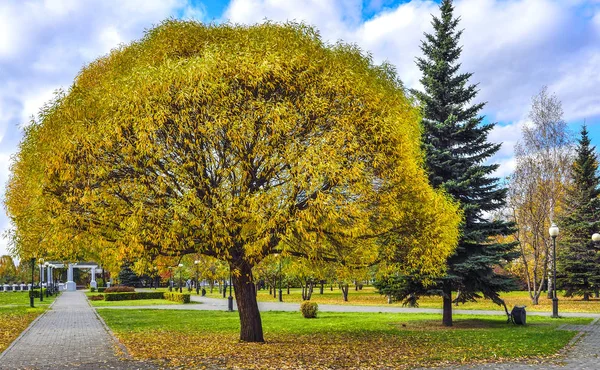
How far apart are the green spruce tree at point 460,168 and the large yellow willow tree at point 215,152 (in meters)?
7.15

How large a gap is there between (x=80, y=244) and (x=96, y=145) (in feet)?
8.59

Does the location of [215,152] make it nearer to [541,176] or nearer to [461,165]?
[461,165]

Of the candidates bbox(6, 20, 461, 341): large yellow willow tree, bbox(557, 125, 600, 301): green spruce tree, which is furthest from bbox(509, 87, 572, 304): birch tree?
bbox(6, 20, 461, 341): large yellow willow tree

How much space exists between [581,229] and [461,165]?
20784mm

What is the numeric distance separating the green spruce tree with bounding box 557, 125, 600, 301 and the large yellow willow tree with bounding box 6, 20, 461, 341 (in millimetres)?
27536

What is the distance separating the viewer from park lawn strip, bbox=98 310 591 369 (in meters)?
11.2

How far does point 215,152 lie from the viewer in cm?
1181

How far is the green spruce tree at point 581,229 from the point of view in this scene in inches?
1388

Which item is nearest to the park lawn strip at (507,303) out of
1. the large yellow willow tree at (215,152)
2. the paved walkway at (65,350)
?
the paved walkway at (65,350)

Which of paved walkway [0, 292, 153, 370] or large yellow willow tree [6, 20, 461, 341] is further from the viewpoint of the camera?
paved walkway [0, 292, 153, 370]

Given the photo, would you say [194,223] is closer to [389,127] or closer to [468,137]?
[389,127]

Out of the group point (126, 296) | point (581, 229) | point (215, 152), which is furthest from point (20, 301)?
point (581, 229)

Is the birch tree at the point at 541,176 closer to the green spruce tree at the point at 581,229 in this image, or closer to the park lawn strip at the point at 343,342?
the green spruce tree at the point at 581,229

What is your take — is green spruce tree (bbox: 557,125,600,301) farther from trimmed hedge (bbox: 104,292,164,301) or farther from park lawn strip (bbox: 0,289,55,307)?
park lawn strip (bbox: 0,289,55,307)
